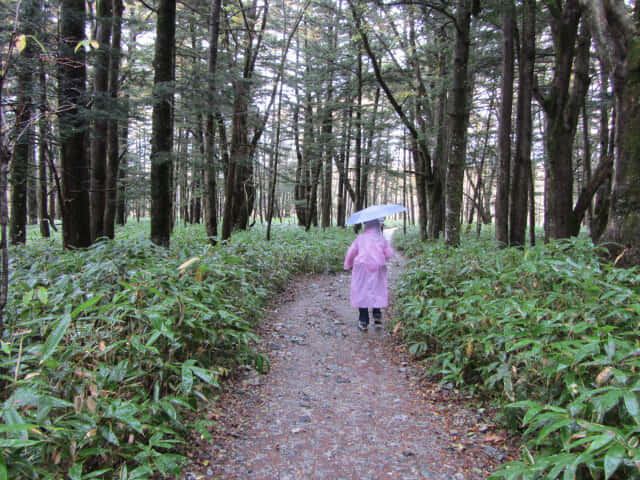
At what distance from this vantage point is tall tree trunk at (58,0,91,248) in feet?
20.7

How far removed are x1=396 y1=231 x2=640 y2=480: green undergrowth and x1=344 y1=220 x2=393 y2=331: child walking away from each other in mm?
618

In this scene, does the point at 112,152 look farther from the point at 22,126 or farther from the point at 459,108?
the point at 459,108

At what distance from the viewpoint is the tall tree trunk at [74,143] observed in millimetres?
6320

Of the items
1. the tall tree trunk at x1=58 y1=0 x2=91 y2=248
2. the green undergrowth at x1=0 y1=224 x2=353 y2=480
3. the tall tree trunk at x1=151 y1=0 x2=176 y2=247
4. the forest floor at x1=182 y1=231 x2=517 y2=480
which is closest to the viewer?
the green undergrowth at x1=0 y1=224 x2=353 y2=480

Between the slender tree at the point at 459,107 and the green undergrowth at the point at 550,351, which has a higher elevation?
the slender tree at the point at 459,107

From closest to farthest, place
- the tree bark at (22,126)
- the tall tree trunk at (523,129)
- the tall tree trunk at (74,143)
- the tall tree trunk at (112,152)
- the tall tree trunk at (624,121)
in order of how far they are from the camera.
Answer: the tree bark at (22,126)
the tall tree trunk at (624,121)
the tall tree trunk at (74,143)
the tall tree trunk at (523,129)
the tall tree trunk at (112,152)

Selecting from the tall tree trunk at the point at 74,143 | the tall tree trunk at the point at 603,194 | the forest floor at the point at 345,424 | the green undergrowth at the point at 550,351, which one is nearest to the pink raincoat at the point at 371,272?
the green undergrowth at the point at 550,351

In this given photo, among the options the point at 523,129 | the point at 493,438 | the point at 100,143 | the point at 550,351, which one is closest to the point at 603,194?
the point at 523,129

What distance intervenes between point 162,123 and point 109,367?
4.92m

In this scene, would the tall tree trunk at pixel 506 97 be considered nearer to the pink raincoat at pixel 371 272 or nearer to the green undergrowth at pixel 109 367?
the pink raincoat at pixel 371 272

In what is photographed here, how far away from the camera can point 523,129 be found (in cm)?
862

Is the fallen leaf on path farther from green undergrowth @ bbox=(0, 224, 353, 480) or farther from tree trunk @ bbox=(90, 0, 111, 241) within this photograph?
tree trunk @ bbox=(90, 0, 111, 241)

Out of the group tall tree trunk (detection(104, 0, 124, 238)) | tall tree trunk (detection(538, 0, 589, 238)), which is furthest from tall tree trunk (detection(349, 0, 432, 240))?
tall tree trunk (detection(104, 0, 124, 238))

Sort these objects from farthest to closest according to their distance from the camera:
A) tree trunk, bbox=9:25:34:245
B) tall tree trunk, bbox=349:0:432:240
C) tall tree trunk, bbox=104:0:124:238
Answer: tall tree trunk, bbox=349:0:432:240
tall tree trunk, bbox=104:0:124:238
tree trunk, bbox=9:25:34:245
